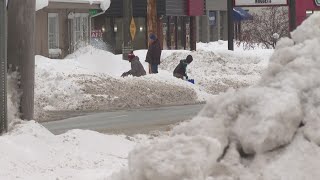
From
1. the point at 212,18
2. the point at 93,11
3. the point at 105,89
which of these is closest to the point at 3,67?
the point at 105,89

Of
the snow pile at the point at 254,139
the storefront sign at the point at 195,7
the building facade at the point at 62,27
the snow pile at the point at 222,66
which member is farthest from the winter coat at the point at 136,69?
the storefront sign at the point at 195,7

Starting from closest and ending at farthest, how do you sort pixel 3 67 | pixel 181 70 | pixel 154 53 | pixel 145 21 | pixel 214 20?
1. pixel 3 67
2. pixel 181 70
3. pixel 154 53
4. pixel 145 21
5. pixel 214 20

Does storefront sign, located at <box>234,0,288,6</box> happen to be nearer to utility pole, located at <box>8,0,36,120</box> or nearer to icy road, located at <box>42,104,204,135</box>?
icy road, located at <box>42,104,204,135</box>

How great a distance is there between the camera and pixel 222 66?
93.8 feet

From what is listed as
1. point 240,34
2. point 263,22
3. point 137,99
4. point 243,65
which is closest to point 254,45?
point 263,22

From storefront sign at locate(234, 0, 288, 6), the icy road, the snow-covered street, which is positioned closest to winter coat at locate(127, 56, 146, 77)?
the icy road

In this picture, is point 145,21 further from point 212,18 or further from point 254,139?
point 254,139

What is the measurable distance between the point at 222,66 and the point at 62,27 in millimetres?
7266

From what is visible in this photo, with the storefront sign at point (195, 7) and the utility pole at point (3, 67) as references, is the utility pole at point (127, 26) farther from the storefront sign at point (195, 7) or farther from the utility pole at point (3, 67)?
the utility pole at point (3, 67)

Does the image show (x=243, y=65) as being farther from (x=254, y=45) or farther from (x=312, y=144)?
(x=312, y=144)

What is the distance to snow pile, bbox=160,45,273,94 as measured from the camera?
2394 centimetres

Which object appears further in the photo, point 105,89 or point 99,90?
point 105,89

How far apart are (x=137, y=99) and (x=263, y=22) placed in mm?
26326

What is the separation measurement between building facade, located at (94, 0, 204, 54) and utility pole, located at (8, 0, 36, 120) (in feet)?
96.8
